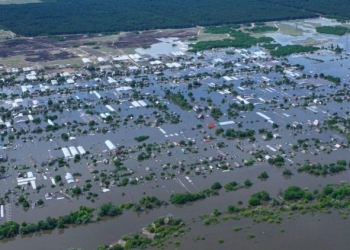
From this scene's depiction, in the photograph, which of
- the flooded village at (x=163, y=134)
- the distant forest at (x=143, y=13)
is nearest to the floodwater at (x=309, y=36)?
the distant forest at (x=143, y=13)

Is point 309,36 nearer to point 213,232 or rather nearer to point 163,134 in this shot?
point 163,134

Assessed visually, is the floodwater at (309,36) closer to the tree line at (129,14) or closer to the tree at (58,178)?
the tree line at (129,14)

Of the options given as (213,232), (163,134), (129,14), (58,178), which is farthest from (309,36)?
(213,232)

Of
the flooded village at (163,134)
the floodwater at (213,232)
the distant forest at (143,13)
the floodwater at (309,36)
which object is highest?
the distant forest at (143,13)

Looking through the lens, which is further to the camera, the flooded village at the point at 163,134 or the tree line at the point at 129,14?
the tree line at the point at 129,14

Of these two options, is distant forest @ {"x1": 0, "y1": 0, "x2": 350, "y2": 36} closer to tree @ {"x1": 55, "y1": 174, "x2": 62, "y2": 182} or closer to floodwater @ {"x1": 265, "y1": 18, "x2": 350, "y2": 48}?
floodwater @ {"x1": 265, "y1": 18, "x2": 350, "y2": 48}

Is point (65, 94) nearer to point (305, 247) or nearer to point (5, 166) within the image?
point (5, 166)
